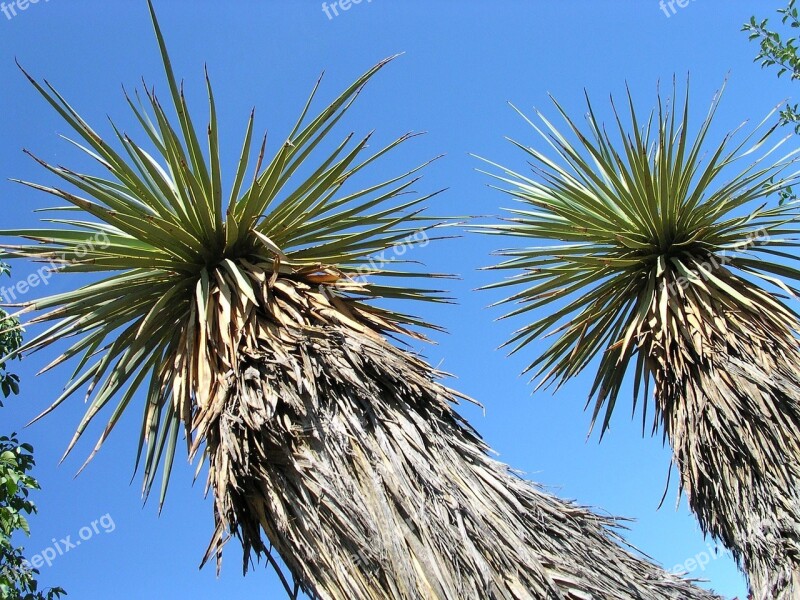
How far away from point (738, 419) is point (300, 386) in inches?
121

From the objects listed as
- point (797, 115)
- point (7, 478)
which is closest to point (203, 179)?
point (7, 478)

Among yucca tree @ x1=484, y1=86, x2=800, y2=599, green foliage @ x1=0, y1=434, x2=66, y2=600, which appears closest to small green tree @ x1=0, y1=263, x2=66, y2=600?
green foliage @ x1=0, y1=434, x2=66, y2=600

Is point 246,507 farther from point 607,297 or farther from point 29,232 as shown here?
point 607,297

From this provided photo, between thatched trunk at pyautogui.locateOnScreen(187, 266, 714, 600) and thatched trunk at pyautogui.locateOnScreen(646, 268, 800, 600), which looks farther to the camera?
thatched trunk at pyautogui.locateOnScreen(646, 268, 800, 600)

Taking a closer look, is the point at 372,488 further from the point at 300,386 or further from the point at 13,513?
the point at 13,513

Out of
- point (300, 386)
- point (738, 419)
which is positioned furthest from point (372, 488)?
point (738, 419)

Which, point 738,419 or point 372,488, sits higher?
point 372,488

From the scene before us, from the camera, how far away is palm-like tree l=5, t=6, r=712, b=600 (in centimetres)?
334

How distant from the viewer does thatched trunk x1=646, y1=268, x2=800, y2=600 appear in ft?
15.6

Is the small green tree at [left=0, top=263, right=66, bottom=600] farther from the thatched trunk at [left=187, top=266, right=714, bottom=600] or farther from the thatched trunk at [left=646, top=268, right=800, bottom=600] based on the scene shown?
the thatched trunk at [left=646, top=268, right=800, bottom=600]

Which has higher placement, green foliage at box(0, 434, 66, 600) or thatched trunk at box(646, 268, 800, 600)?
green foliage at box(0, 434, 66, 600)

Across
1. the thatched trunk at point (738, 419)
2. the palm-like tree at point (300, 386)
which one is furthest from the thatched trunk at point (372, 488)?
the thatched trunk at point (738, 419)

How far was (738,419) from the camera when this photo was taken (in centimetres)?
506

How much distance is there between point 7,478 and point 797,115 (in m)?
7.25
